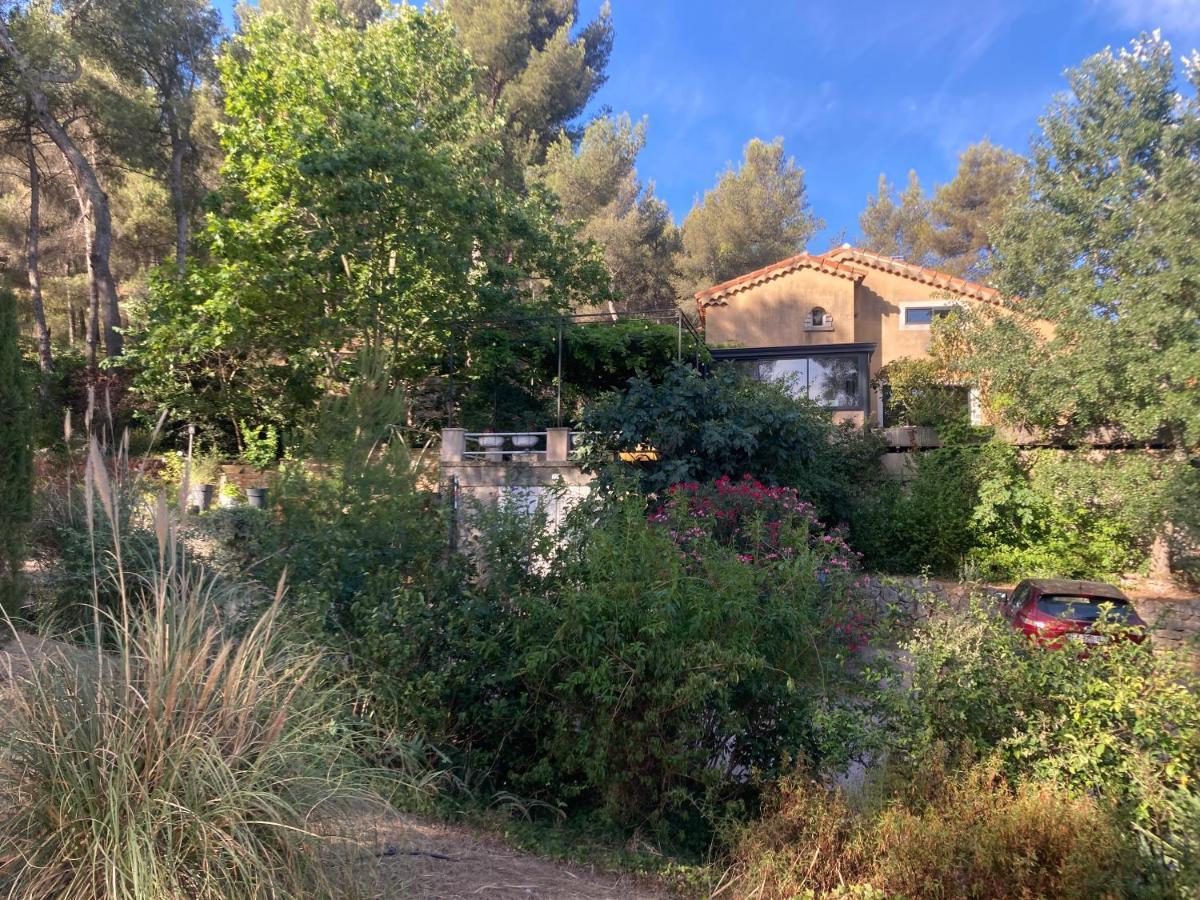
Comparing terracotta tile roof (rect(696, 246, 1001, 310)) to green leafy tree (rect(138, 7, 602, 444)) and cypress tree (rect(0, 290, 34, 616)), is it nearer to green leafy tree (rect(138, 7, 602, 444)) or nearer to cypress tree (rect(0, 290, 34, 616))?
green leafy tree (rect(138, 7, 602, 444))

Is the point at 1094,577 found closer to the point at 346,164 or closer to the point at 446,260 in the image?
the point at 446,260

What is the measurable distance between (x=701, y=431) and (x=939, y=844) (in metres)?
9.06

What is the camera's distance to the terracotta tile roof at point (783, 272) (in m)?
26.9

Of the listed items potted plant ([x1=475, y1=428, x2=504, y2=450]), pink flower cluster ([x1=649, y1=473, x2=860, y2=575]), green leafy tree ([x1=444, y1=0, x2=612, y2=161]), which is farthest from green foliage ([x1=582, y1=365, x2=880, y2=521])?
green leafy tree ([x1=444, y1=0, x2=612, y2=161])

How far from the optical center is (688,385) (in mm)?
12898

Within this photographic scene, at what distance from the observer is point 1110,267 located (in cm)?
1428

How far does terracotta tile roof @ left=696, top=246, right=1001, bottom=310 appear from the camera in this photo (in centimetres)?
2659

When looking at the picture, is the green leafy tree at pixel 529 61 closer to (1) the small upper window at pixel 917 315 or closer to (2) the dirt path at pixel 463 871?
(1) the small upper window at pixel 917 315

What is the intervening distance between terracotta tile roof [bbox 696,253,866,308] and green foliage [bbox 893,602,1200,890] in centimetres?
2359

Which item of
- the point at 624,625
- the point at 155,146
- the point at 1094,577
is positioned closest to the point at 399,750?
the point at 624,625

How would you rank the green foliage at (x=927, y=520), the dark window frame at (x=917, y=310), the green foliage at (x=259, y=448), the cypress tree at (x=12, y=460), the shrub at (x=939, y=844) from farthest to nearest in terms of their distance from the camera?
the dark window frame at (x=917, y=310), the green foliage at (x=259, y=448), the green foliage at (x=927, y=520), the cypress tree at (x=12, y=460), the shrub at (x=939, y=844)

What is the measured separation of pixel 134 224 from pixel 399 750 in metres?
27.2

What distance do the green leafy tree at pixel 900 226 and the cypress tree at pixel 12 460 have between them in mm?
40086

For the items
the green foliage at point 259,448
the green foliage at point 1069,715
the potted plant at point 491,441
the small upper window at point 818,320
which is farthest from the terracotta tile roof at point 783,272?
the green foliage at point 1069,715
